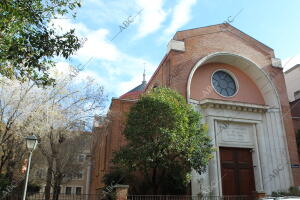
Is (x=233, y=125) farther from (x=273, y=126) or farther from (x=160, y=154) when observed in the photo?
(x=160, y=154)

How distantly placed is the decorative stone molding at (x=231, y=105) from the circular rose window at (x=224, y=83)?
141 cm

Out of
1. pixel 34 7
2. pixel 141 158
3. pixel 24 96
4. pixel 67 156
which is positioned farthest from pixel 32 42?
pixel 67 156

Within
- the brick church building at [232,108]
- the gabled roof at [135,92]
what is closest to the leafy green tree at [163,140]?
the brick church building at [232,108]

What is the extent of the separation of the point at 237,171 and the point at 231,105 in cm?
416

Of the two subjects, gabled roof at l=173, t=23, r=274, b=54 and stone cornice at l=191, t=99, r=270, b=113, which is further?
gabled roof at l=173, t=23, r=274, b=54

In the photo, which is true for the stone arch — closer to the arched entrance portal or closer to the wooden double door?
the arched entrance portal

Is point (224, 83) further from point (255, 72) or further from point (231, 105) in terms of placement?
point (255, 72)

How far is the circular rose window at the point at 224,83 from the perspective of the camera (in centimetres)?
1847

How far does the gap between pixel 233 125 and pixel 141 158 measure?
26.9 feet

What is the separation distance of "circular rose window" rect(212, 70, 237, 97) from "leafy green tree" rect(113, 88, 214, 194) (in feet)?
18.7

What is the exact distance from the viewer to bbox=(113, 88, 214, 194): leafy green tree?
11953 mm

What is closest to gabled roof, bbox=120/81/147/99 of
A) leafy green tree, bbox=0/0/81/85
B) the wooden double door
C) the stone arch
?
the stone arch

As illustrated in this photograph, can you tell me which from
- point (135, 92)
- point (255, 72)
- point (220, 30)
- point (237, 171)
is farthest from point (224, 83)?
point (135, 92)

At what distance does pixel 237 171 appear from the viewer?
1670 cm
